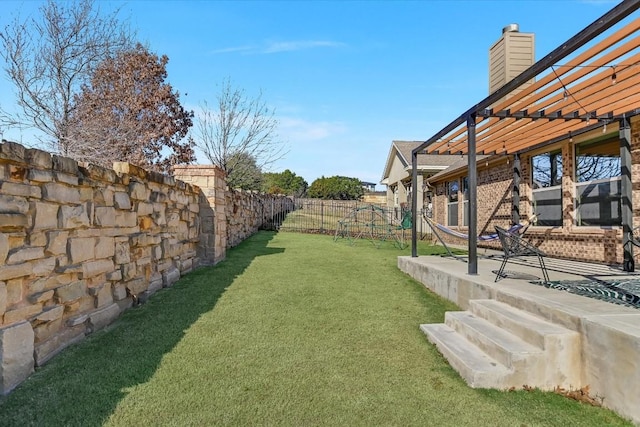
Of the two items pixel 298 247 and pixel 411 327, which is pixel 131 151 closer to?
pixel 298 247

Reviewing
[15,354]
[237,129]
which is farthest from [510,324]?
[237,129]

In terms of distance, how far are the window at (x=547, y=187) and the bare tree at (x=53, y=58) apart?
1147 centimetres

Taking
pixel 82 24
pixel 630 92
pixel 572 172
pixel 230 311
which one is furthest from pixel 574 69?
pixel 82 24

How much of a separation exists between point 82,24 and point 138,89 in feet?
13.5

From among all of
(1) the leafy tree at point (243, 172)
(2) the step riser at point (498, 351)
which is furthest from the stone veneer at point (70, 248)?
(1) the leafy tree at point (243, 172)

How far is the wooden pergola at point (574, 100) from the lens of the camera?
3088 mm

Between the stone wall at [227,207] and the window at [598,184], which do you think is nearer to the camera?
the window at [598,184]

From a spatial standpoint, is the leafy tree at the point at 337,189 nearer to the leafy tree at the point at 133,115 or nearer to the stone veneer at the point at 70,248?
the leafy tree at the point at 133,115

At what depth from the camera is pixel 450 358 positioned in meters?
2.92

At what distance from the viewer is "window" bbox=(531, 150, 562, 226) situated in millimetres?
6250

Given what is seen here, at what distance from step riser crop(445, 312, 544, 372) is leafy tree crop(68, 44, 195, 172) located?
1033 cm

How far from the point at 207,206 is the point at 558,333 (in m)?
5.68

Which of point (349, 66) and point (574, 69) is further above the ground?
point (349, 66)

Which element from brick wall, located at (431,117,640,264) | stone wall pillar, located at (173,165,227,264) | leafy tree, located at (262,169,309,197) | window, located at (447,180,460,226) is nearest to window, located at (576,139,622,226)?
brick wall, located at (431,117,640,264)
